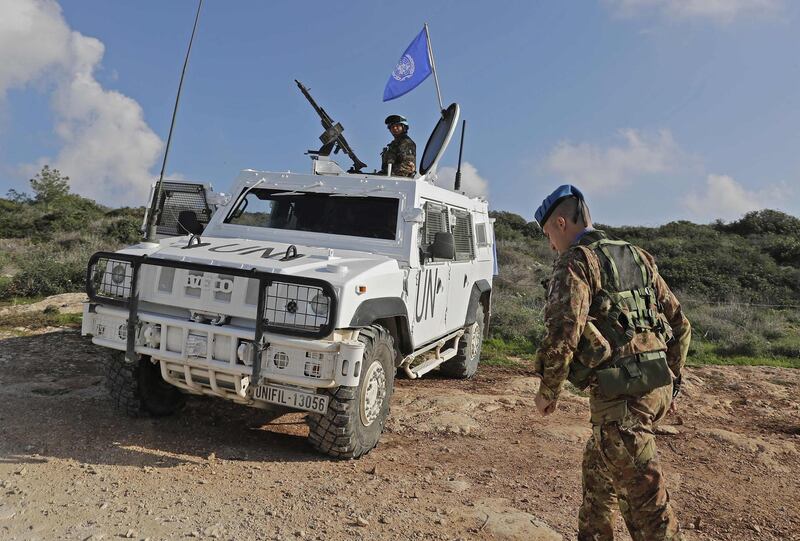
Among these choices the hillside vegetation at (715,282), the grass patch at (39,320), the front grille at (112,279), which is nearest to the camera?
the front grille at (112,279)

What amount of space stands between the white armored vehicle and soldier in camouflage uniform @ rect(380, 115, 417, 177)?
0.89m

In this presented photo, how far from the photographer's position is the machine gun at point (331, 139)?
7.09 m

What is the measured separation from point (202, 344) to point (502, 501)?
6.59 feet

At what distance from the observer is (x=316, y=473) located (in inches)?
149

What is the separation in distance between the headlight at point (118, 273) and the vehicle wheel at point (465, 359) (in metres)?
3.88

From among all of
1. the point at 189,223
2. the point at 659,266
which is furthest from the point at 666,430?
the point at 659,266

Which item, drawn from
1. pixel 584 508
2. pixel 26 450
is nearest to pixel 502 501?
pixel 584 508

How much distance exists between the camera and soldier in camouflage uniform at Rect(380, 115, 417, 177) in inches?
256

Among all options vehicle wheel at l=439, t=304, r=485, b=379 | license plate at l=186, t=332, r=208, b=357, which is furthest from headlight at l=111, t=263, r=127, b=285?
vehicle wheel at l=439, t=304, r=485, b=379

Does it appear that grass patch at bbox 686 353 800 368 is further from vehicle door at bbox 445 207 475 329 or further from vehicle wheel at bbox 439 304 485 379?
vehicle door at bbox 445 207 475 329

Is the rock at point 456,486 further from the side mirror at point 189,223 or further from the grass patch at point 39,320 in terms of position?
the grass patch at point 39,320

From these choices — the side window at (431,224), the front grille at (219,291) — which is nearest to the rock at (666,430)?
the side window at (431,224)

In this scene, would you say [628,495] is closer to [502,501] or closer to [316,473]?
[502,501]

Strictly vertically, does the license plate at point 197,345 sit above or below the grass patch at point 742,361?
above
